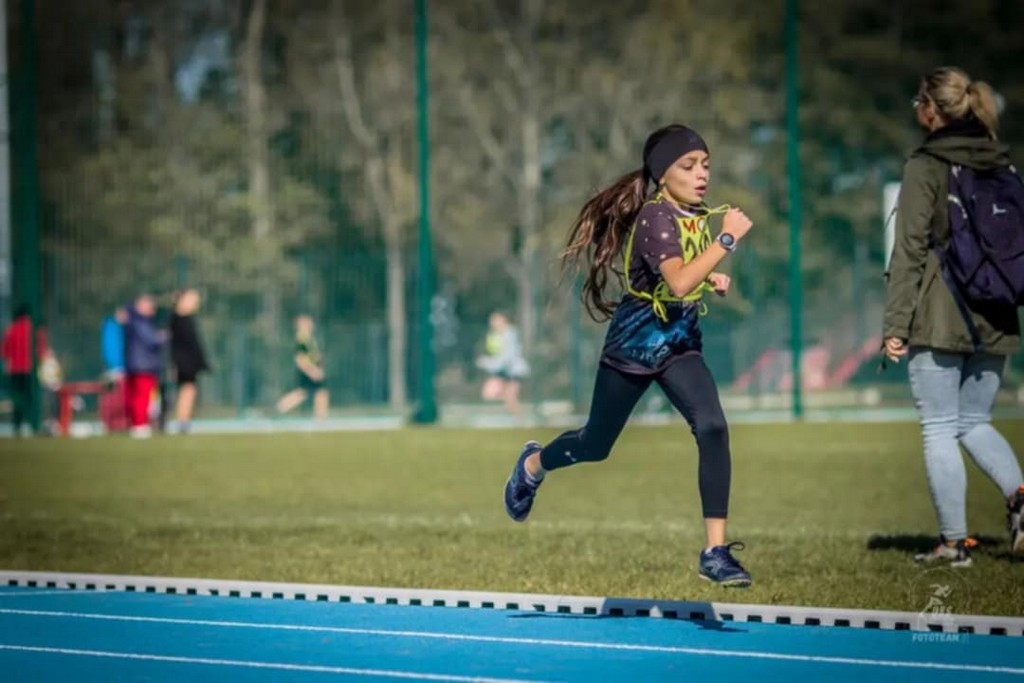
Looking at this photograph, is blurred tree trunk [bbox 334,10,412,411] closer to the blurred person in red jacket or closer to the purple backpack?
the blurred person in red jacket

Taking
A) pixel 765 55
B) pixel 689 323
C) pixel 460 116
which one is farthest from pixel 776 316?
pixel 689 323

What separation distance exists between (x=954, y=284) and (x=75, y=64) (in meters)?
29.3

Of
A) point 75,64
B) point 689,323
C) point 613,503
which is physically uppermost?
point 75,64

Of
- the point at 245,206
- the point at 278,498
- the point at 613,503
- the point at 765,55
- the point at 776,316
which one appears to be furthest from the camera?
the point at 245,206

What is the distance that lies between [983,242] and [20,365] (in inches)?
Result: 937

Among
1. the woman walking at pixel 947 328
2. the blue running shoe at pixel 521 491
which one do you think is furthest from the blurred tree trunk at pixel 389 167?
the blue running shoe at pixel 521 491

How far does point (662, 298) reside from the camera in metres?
7.82

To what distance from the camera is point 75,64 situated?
35.9 m

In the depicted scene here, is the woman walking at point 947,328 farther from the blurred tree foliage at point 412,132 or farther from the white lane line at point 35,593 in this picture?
the blurred tree foliage at point 412,132

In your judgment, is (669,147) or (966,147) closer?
(669,147)

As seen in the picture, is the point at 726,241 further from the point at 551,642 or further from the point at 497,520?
the point at 497,520

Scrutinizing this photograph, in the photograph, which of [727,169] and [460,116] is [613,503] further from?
[460,116]

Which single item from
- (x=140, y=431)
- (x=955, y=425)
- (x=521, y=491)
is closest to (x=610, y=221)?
(x=521, y=491)

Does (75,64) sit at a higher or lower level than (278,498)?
higher
